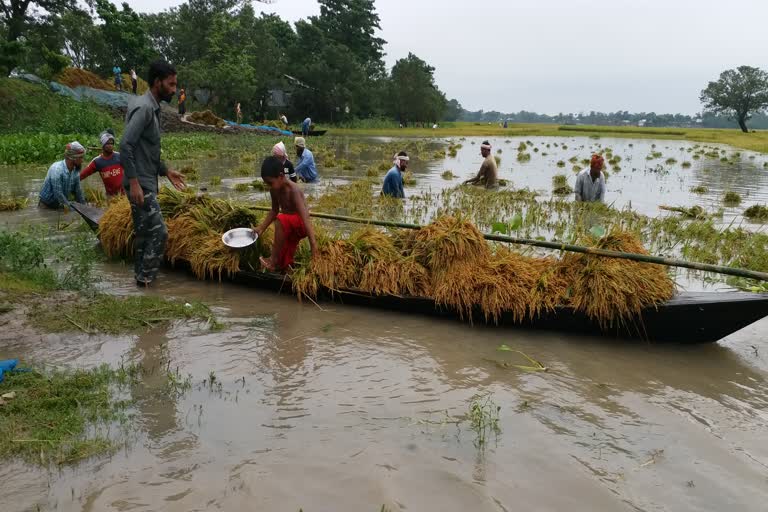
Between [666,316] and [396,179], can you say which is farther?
[396,179]

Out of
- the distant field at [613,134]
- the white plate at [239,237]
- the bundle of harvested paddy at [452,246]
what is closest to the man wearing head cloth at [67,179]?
the white plate at [239,237]

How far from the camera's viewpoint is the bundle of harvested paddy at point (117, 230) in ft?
20.8

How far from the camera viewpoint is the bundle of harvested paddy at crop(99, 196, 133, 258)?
635 centimetres

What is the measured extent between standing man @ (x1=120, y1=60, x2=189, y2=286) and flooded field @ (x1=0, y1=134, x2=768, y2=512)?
415mm

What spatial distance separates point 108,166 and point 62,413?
19.1 feet

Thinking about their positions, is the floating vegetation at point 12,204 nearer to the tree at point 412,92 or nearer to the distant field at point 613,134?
the distant field at point 613,134

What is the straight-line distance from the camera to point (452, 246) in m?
4.97

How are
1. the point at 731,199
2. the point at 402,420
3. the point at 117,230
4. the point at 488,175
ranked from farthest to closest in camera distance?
the point at 488,175
the point at 731,199
the point at 117,230
the point at 402,420

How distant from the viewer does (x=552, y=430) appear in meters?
3.29

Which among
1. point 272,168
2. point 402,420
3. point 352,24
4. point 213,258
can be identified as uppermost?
point 352,24

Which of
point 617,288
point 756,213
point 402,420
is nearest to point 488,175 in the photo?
point 756,213

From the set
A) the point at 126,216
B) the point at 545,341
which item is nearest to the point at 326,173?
the point at 126,216

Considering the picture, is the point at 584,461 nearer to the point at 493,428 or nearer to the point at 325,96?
the point at 493,428

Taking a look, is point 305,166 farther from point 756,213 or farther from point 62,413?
point 62,413
